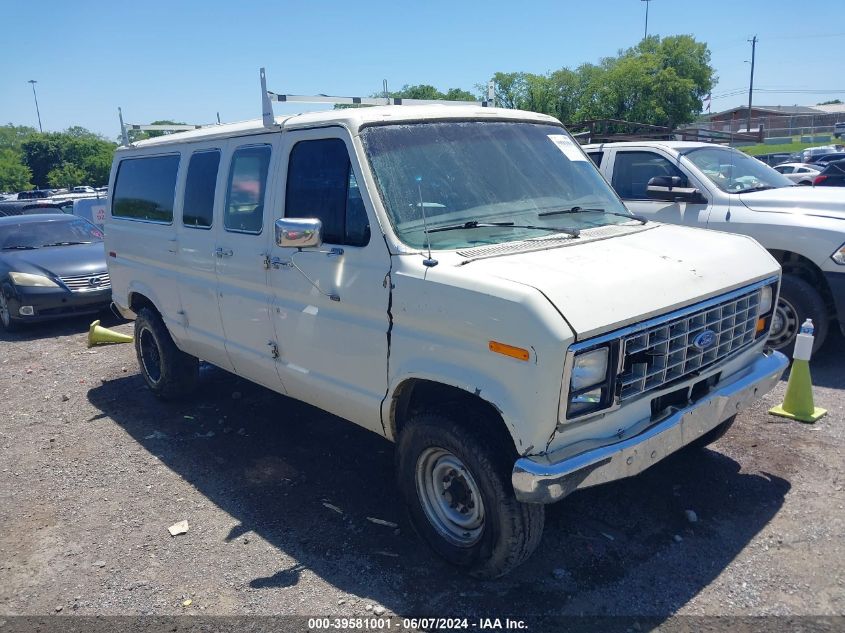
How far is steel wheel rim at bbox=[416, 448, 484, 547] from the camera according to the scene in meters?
3.40

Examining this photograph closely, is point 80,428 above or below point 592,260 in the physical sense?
below

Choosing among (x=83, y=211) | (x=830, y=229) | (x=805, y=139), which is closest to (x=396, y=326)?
(x=830, y=229)

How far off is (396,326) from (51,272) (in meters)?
7.99

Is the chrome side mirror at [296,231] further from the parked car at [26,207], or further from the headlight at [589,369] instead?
the parked car at [26,207]

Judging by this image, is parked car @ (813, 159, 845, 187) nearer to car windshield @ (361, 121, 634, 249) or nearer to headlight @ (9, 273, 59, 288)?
car windshield @ (361, 121, 634, 249)

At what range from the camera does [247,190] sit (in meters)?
4.58

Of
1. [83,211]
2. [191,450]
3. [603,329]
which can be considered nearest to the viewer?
[603,329]

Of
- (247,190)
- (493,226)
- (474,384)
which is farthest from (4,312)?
(474,384)

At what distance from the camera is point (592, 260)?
3.30 metres

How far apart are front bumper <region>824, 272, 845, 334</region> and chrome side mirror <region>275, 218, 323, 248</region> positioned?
4722mm

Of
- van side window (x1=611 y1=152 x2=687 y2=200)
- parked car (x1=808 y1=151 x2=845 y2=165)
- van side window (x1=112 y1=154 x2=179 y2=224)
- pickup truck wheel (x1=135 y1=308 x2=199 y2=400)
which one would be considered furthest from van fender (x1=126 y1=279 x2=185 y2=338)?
parked car (x1=808 y1=151 x2=845 y2=165)

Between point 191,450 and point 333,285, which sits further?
point 191,450

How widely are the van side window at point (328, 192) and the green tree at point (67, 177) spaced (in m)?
53.9

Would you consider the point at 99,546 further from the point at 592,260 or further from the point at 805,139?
the point at 805,139
